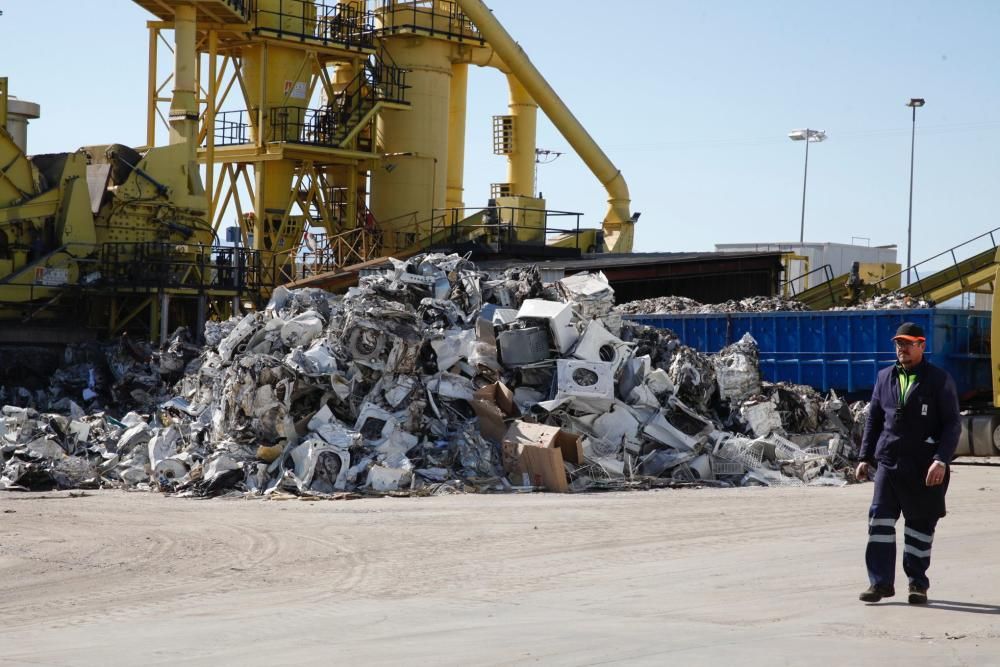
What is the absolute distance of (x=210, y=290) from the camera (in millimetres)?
29312

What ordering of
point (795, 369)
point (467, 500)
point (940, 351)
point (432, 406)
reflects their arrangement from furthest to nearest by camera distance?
point (795, 369)
point (940, 351)
point (432, 406)
point (467, 500)

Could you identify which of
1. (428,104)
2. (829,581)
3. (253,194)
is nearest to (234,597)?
(829,581)

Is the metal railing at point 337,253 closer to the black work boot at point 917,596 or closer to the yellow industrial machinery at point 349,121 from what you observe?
the yellow industrial machinery at point 349,121

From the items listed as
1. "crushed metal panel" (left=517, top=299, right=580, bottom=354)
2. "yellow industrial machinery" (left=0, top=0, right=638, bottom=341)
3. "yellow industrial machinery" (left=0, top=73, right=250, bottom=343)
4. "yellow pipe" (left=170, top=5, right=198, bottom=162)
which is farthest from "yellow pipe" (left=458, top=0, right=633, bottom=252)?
"crushed metal panel" (left=517, top=299, right=580, bottom=354)

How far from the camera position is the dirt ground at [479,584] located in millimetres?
6996

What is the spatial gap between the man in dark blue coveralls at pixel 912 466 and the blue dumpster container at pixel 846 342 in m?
13.6

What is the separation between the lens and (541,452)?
1634 centimetres

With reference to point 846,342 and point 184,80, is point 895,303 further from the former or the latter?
point 184,80

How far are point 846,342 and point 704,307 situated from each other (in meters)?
4.66

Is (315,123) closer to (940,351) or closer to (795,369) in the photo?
(795,369)

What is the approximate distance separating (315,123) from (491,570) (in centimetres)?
2967

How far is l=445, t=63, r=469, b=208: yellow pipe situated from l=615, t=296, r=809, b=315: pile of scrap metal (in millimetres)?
16754

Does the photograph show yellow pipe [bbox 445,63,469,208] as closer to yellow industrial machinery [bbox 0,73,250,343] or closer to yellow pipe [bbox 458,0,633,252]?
yellow pipe [bbox 458,0,633,252]

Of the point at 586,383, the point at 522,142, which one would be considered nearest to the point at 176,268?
the point at 586,383
